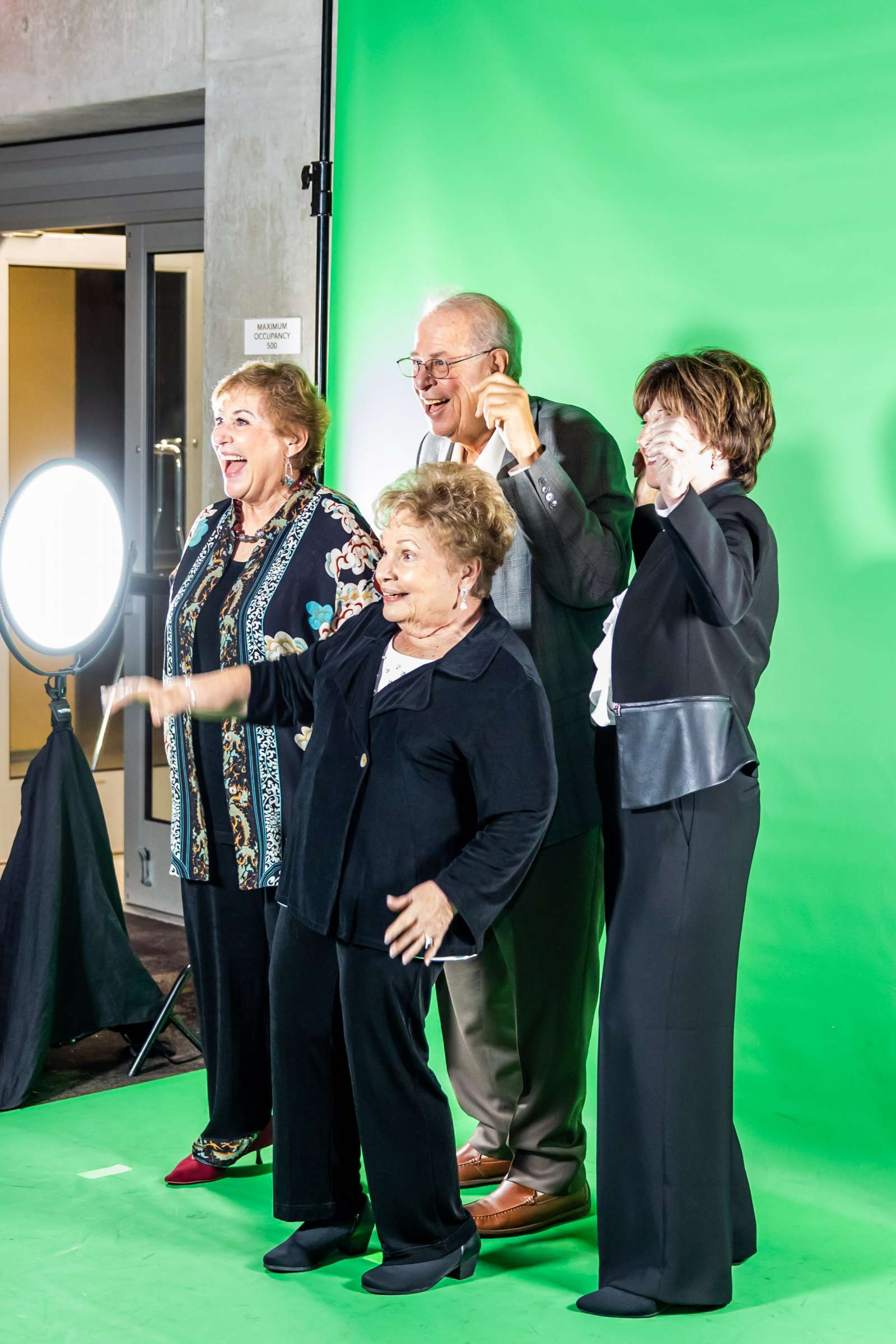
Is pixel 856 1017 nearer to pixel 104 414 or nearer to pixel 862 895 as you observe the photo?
pixel 862 895

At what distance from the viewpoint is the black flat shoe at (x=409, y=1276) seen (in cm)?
257

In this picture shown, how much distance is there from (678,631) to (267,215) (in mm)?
2284

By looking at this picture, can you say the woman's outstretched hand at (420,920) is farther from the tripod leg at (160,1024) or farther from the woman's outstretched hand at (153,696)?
the tripod leg at (160,1024)

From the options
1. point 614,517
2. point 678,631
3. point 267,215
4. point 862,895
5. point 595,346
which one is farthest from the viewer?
point 267,215

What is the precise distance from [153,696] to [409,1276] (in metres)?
1.09

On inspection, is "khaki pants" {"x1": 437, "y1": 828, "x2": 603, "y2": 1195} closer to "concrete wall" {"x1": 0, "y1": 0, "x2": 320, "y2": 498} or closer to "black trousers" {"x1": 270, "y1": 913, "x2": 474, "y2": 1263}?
"black trousers" {"x1": 270, "y1": 913, "x2": 474, "y2": 1263}

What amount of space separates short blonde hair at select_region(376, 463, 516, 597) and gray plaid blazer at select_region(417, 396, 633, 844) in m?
0.24

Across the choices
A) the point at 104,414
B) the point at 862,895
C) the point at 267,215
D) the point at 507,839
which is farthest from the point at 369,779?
the point at 104,414

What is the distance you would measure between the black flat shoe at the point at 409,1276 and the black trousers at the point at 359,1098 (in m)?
0.01

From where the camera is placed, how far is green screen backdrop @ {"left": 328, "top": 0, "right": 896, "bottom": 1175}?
118 inches

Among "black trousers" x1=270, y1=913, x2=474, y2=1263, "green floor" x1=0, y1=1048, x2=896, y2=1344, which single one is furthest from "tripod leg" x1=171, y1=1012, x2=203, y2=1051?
"black trousers" x1=270, y1=913, x2=474, y2=1263

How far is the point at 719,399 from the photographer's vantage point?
2404 mm

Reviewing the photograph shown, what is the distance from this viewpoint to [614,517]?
288 cm

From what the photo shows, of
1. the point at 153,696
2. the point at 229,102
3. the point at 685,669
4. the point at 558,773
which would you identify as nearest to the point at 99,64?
the point at 229,102
